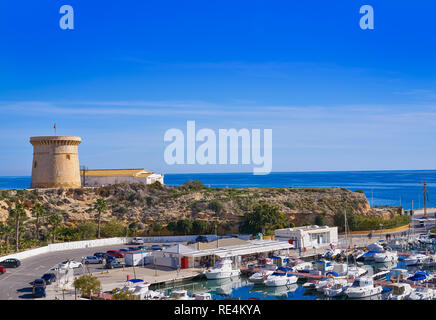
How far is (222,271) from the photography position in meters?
36.7

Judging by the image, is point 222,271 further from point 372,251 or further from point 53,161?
point 53,161

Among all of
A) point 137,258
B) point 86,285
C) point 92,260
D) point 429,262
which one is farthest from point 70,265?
point 429,262

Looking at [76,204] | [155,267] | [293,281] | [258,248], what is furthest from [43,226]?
[293,281]

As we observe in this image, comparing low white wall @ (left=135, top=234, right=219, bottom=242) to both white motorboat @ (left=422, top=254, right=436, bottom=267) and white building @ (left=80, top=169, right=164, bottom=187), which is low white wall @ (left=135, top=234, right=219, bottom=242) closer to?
white motorboat @ (left=422, top=254, right=436, bottom=267)

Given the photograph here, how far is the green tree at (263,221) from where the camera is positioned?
56.8 metres

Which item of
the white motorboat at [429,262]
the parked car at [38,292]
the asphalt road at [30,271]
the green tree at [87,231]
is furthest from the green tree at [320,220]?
the parked car at [38,292]

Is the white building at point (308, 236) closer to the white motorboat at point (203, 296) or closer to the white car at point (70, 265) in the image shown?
the white car at point (70, 265)

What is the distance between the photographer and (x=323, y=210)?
2699 inches

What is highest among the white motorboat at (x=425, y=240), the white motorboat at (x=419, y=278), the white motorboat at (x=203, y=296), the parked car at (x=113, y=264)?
the white motorboat at (x=203, y=296)

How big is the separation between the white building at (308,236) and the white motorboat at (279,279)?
13.5m

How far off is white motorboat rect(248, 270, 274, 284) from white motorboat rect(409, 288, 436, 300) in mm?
10949

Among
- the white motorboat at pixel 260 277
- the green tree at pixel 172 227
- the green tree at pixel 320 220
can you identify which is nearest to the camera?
the white motorboat at pixel 260 277
